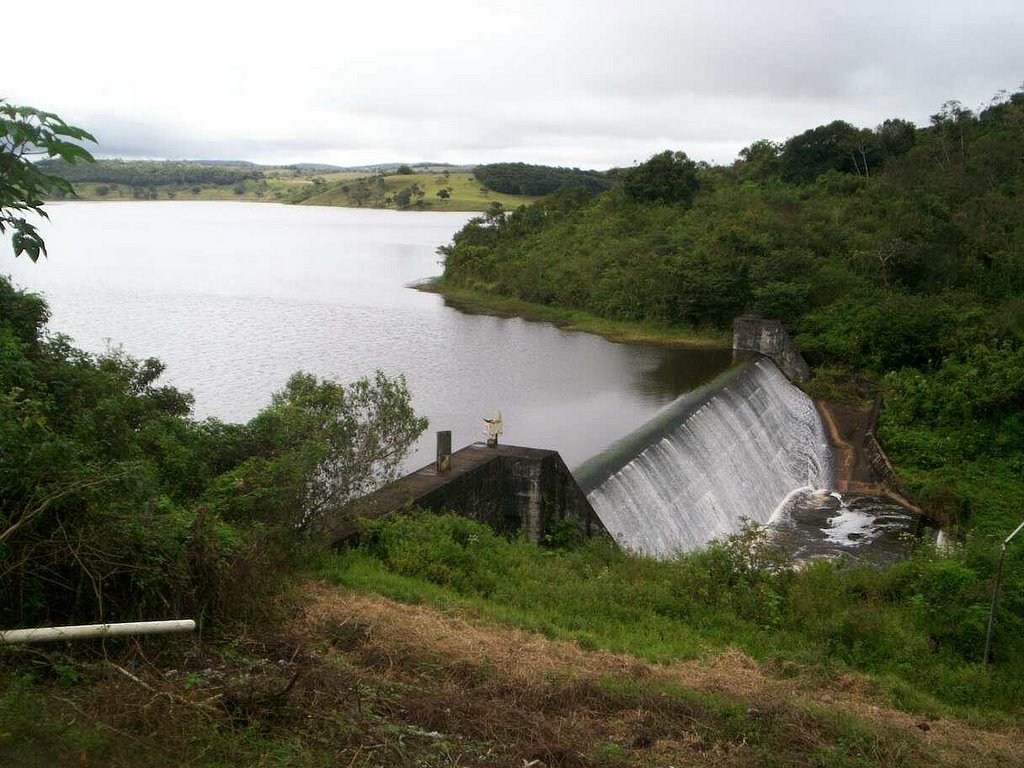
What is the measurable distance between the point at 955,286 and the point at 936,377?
6.77m

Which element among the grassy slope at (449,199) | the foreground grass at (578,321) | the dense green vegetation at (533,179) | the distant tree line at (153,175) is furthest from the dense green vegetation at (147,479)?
the distant tree line at (153,175)

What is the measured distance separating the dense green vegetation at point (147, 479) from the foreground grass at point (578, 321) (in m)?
20.7

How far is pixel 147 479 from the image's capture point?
5.68 m

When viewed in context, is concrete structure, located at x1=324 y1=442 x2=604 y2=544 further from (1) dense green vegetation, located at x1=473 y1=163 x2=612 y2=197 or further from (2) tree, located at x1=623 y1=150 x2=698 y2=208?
(1) dense green vegetation, located at x1=473 y1=163 x2=612 y2=197

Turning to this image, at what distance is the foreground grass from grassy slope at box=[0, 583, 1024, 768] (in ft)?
75.0

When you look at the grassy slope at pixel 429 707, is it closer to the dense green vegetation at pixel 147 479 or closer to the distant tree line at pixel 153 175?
the dense green vegetation at pixel 147 479

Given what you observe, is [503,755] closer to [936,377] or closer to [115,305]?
[936,377]

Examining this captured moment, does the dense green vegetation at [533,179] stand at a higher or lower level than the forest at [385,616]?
higher

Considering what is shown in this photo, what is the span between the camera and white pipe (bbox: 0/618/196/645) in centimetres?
428

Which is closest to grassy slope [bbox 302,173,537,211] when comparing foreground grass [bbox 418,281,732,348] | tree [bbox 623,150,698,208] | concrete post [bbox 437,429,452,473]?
tree [bbox 623,150,698,208]

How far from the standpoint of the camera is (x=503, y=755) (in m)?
4.84

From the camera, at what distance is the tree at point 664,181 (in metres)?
42.2

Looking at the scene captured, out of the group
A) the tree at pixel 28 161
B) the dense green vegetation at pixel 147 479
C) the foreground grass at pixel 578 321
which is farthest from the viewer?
the foreground grass at pixel 578 321

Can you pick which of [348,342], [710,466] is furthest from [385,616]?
Result: [348,342]
